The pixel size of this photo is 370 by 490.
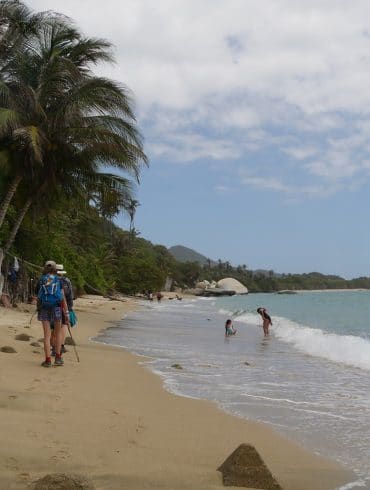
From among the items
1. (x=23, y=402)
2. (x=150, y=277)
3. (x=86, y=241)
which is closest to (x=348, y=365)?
(x=23, y=402)

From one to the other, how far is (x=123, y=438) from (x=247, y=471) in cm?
125

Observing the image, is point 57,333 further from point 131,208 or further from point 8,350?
point 131,208

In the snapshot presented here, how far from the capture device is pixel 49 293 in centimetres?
796

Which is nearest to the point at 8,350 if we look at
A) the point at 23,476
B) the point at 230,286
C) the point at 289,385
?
the point at 289,385

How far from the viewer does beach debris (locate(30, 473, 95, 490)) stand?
317cm

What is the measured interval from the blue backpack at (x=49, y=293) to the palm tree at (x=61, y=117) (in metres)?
8.05

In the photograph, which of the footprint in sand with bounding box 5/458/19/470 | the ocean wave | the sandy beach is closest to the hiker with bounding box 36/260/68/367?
the sandy beach

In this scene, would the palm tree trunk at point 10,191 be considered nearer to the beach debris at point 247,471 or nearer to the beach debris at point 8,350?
the beach debris at point 8,350

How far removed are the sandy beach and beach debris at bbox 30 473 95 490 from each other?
15 cm

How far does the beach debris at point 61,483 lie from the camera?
3.17 m

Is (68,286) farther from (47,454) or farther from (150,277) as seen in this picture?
(150,277)

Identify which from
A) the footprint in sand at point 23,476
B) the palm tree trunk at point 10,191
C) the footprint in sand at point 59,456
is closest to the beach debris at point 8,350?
the footprint in sand at point 59,456

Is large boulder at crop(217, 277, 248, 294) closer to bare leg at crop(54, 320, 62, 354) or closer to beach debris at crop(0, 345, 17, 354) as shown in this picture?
beach debris at crop(0, 345, 17, 354)

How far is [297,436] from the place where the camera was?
208 inches
